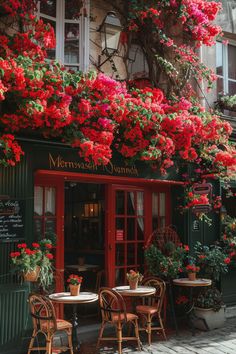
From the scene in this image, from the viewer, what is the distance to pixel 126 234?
32.2 ft

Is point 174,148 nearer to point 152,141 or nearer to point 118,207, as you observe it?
point 152,141

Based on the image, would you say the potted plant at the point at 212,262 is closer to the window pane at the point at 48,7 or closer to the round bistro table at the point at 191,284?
the round bistro table at the point at 191,284

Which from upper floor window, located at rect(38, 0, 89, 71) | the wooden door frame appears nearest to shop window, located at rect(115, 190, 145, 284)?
the wooden door frame

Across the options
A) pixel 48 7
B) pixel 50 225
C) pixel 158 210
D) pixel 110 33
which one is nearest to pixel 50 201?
pixel 50 225

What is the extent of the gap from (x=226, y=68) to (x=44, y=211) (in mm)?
5999

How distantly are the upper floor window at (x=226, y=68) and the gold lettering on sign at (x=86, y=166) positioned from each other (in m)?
3.52

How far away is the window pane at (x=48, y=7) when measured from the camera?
884 centimetres

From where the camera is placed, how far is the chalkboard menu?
756 centimetres

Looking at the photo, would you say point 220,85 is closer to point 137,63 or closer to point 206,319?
point 137,63

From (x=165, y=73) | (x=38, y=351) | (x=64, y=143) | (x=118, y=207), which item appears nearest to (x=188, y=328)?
(x=118, y=207)

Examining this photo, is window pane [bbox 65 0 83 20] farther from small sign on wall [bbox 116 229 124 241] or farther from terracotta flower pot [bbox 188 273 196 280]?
terracotta flower pot [bbox 188 273 196 280]

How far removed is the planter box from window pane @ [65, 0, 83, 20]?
20.3ft

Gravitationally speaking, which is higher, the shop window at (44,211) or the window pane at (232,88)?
the window pane at (232,88)

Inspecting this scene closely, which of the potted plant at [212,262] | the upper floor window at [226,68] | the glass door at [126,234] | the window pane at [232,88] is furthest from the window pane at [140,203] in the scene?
the window pane at [232,88]
